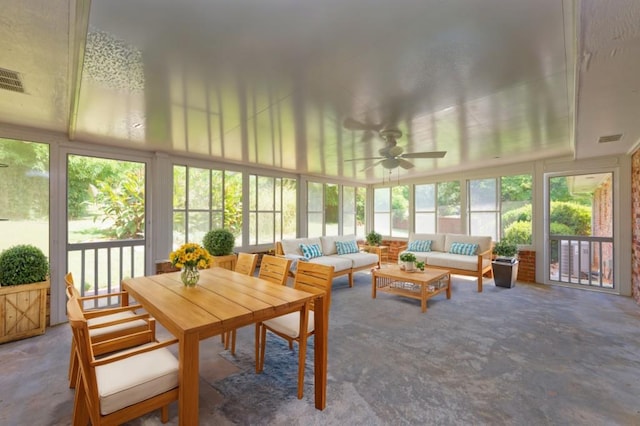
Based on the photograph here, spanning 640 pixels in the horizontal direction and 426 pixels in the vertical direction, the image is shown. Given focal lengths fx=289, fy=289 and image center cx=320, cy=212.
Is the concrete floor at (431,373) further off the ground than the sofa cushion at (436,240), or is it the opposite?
the sofa cushion at (436,240)

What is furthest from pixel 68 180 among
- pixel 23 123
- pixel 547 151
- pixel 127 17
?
pixel 547 151

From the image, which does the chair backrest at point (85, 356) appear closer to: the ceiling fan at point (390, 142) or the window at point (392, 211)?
the ceiling fan at point (390, 142)

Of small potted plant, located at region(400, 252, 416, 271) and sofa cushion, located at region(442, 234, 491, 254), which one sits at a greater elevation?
sofa cushion, located at region(442, 234, 491, 254)

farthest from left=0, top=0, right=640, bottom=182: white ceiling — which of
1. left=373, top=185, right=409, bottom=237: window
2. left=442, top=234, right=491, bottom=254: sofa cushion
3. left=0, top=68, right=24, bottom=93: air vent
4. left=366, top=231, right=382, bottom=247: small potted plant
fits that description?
left=373, top=185, right=409, bottom=237: window

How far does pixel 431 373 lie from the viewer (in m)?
2.41

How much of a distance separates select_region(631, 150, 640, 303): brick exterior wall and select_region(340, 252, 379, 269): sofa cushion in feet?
13.0

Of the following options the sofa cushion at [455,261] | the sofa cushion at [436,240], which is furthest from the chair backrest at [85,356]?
the sofa cushion at [436,240]

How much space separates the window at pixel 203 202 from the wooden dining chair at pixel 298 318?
3.15 m

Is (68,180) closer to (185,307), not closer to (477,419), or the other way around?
(185,307)

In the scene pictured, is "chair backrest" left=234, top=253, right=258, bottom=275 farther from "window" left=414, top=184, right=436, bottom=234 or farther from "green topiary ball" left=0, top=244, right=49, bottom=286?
"window" left=414, top=184, right=436, bottom=234

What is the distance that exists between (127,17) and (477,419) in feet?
10.2

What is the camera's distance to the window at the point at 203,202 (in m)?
4.93

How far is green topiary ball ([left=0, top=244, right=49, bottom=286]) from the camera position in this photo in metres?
3.03

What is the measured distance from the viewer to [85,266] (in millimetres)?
4004
